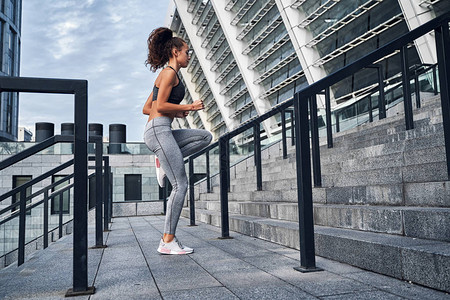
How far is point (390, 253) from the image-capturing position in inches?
98.3

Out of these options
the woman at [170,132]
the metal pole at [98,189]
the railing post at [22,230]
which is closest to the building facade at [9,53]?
the railing post at [22,230]

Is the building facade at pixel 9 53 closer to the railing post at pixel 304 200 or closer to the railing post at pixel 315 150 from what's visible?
the railing post at pixel 315 150

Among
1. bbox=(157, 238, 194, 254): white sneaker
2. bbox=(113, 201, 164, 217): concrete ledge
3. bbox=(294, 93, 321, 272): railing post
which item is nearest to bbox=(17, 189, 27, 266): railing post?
bbox=(157, 238, 194, 254): white sneaker

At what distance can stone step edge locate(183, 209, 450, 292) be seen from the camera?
7.10 ft

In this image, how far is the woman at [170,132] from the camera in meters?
3.77

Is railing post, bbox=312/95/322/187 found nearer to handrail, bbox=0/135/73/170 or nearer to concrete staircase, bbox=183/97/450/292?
concrete staircase, bbox=183/97/450/292

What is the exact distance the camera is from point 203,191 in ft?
35.2

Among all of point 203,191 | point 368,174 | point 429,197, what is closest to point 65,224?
point 203,191

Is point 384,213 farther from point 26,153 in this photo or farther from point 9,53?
point 9,53

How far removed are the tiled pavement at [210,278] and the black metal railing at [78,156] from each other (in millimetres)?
155

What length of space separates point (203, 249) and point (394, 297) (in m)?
2.28

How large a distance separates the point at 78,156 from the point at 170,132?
1391 mm

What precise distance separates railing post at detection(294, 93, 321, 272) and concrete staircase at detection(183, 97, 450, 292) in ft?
0.98

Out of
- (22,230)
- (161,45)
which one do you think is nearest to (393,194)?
(161,45)
